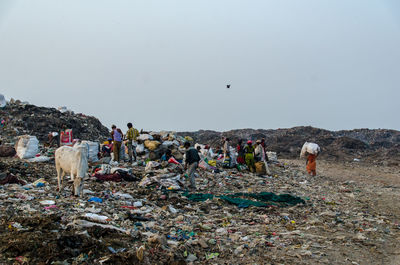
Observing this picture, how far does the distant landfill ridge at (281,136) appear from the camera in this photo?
18.1m

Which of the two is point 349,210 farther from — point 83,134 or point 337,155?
point 83,134

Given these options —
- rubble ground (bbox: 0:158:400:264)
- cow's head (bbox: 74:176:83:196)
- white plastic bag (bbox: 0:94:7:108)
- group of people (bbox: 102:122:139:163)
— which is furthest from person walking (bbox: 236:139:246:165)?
white plastic bag (bbox: 0:94:7:108)

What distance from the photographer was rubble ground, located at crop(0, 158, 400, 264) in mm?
3672

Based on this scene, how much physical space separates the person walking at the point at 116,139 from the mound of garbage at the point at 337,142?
1379cm

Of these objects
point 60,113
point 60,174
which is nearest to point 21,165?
point 60,174

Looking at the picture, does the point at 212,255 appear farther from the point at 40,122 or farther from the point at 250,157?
the point at 40,122

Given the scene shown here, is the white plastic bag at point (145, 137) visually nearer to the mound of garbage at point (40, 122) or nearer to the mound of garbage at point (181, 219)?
the mound of garbage at point (181, 219)

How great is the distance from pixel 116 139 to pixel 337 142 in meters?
18.9

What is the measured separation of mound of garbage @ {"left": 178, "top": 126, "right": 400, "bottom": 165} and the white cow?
1824 cm

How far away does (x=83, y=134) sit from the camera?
1958cm

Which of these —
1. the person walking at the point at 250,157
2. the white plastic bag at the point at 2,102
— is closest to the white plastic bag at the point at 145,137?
the person walking at the point at 250,157

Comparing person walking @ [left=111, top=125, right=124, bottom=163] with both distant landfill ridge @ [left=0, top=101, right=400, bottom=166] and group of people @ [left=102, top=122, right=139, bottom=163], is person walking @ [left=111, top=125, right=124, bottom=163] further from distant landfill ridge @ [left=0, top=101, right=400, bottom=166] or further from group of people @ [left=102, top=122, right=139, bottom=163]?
distant landfill ridge @ [left=0, top=101, right=400, bottom=166]

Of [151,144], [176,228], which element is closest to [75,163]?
[176,228]

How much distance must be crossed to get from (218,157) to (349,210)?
7716mm
